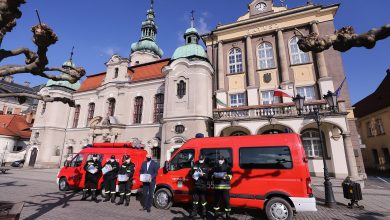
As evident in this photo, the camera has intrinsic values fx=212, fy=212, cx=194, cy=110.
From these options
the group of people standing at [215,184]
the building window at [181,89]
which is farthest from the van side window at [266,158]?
the building window at [181,89]

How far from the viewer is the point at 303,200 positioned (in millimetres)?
6090

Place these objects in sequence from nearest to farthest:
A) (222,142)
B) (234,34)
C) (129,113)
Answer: (222,142)
(234,34)
(129,113)

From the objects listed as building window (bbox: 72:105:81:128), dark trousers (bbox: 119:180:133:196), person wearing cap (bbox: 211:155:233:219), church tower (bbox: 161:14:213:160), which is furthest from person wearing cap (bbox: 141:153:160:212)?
building window (bbox: 72:105:81:128)

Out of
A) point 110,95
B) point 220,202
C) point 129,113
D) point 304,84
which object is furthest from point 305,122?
point 110,95

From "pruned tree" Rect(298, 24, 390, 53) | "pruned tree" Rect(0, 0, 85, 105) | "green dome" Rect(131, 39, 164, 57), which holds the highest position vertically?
"green dome" Rect(131, 39, 164, 57)

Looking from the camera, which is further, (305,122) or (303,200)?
(305,122)

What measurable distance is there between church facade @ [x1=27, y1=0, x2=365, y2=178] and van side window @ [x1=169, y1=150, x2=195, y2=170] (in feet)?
27.4

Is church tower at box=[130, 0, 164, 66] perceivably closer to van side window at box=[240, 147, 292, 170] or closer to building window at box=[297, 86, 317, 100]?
building window at box=[297, 86, 317, 100]

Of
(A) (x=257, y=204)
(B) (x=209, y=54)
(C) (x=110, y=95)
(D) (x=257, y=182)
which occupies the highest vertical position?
(B) (x=209, y=54)

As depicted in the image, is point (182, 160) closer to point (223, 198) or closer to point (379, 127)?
point (223, 198)

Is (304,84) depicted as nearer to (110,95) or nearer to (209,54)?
(209,54)

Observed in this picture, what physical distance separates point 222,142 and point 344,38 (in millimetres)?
5690

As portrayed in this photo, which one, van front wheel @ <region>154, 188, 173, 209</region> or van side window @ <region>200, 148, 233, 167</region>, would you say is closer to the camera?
van side window @ <region>200, 148, 233, 167</region>

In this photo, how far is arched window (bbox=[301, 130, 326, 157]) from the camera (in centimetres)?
1625
